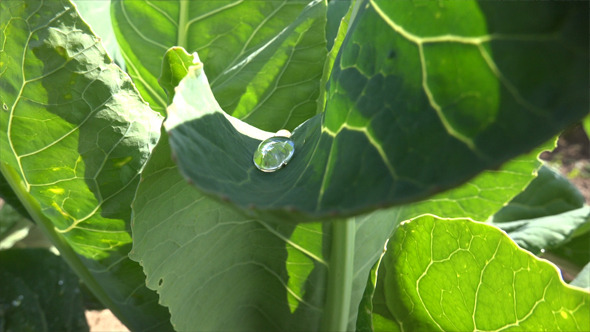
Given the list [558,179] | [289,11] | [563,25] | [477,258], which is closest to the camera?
[563,25]

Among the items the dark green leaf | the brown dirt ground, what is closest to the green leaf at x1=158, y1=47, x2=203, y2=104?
the dark green leaf

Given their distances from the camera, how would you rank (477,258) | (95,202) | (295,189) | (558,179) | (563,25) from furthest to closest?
(558,179), (95,202), (477,258), (295,189), (563,25)

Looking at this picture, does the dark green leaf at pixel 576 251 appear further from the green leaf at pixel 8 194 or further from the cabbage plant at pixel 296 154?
the green leaf at pixel 8 194

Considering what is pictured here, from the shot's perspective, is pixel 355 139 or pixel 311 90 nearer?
pixel 355 139

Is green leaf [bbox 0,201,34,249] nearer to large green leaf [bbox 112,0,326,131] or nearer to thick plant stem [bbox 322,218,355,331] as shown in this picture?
large green leaf [bbox 112,0,326,131]

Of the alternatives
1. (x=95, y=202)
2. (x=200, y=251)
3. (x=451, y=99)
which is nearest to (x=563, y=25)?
(x=451, y=99)

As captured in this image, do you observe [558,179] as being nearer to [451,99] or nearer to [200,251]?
[200,251]
